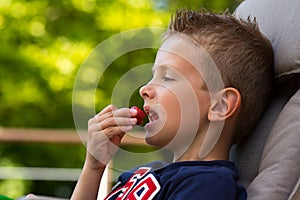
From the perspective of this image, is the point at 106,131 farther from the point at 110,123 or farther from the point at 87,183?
the point at 87,183

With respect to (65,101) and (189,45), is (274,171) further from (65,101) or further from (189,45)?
(65,101)

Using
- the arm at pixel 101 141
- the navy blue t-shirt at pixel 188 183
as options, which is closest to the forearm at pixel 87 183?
the arm at pixel 101 141

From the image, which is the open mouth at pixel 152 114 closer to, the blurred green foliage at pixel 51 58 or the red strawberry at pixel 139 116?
the red strawberry at pixel 139 116

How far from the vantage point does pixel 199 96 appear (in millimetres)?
1322

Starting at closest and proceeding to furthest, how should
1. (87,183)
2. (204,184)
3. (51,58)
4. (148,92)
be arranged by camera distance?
(204,184) → (148,92) → (87,183) → (51,58)

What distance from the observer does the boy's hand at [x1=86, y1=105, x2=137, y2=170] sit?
1337mm

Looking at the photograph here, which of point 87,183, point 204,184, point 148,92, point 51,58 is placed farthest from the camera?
point 51,58

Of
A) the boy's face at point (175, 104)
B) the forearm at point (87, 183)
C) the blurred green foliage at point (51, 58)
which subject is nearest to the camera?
the boy's face at point (175, 104)

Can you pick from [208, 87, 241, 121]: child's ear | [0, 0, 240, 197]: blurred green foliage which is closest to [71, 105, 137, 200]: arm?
[208, 87, 241, 121]: child's ear

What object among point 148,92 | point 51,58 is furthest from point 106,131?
point 51,58

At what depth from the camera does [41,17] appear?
523 cm

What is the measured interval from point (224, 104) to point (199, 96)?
5 centimetres

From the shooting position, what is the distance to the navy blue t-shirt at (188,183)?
3.86 feet

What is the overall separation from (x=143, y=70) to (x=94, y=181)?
1.84ft
